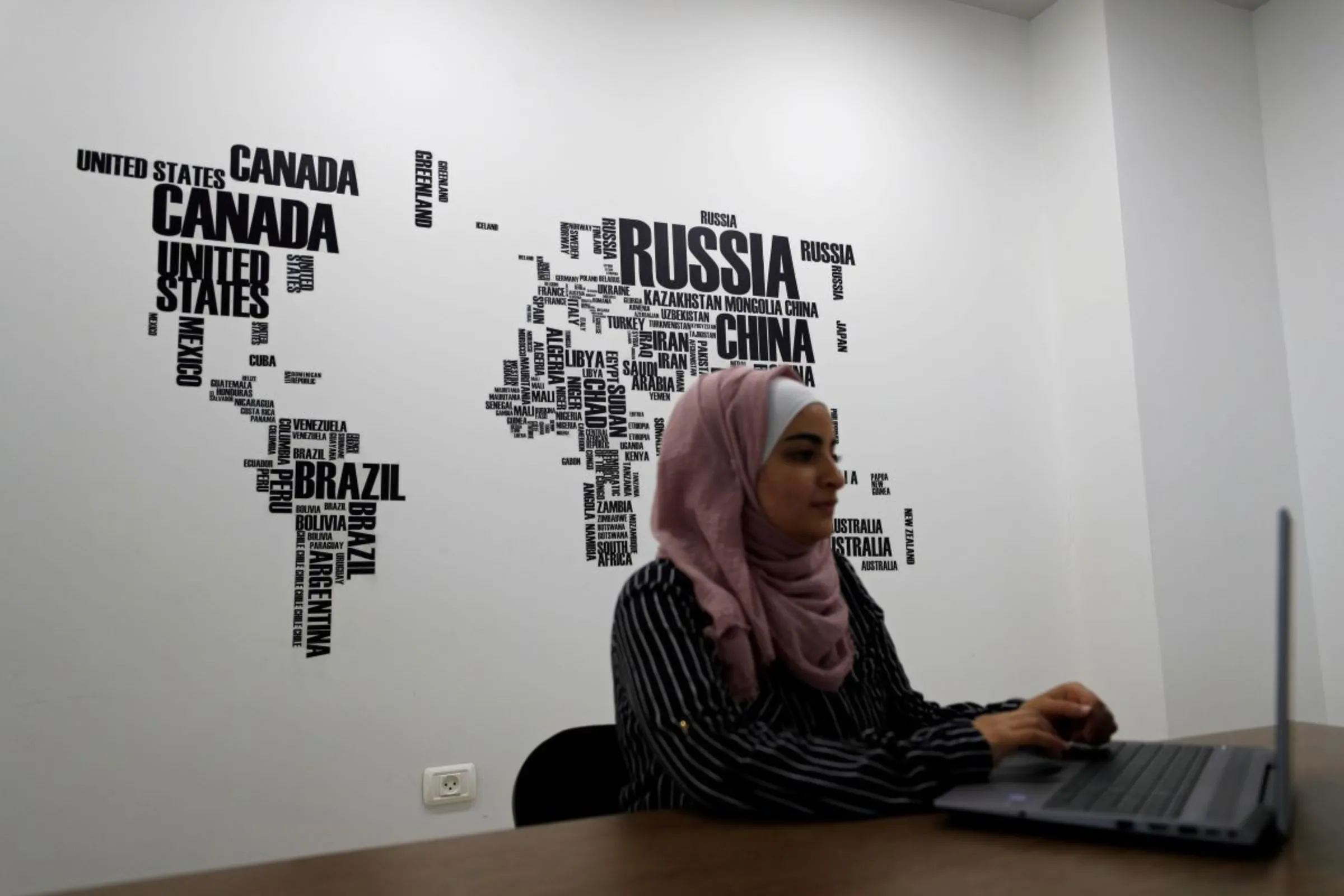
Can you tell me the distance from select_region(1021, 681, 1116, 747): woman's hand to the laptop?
0.02m

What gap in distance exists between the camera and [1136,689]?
2.81 meters

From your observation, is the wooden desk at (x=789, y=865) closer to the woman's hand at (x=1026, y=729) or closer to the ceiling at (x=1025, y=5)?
the woman's hand at (x=1026, y=729)

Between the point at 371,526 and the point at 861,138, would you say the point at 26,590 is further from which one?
the point at 861,138

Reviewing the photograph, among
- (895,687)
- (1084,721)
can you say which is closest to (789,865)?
(1084,721)

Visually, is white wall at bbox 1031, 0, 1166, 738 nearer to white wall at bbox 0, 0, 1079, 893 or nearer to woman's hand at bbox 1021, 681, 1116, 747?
white wall at bbox 0, 0, 1079, 893

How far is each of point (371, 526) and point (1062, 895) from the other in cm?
184

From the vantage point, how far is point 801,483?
128 cm

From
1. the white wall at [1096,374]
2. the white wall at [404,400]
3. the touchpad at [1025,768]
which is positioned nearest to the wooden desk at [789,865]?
the touchpad at [1025,768]

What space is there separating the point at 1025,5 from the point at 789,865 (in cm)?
327

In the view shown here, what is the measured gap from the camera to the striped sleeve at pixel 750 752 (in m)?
0.88

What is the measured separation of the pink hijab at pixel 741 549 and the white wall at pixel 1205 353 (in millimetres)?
1934

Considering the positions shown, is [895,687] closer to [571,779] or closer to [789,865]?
[571,779]

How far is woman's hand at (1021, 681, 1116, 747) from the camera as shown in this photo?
1.06 meters

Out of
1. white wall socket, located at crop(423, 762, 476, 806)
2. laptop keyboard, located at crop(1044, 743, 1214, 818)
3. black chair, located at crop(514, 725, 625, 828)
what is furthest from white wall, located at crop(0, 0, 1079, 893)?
laptop keyboard, located at crop(1044, 743, 1214, 818)
